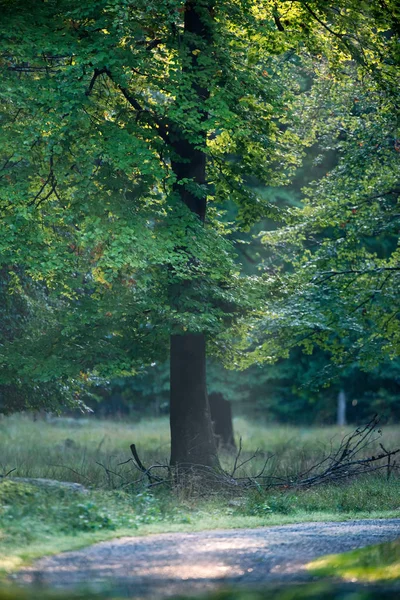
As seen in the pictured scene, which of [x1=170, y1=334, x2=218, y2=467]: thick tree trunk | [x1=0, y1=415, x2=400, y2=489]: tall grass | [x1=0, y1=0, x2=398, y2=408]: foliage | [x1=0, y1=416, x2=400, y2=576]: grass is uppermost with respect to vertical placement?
[x1=0, y1=0, x2=398, y2=408]: foliage

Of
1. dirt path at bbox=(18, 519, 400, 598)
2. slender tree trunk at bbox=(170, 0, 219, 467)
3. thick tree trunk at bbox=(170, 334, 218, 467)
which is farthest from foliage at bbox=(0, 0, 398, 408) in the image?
dirt path at bbox=(18, 519, 400, 598)

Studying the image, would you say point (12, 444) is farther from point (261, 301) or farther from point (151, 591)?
point (151, 591)

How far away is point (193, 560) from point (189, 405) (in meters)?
8.39

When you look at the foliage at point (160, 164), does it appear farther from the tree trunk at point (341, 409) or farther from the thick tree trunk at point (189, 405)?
the tree trunk at point (341, 409)

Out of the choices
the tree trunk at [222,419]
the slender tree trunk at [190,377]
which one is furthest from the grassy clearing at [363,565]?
the tree trunk at [222,419]

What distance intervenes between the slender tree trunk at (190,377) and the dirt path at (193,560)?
6.20 meters

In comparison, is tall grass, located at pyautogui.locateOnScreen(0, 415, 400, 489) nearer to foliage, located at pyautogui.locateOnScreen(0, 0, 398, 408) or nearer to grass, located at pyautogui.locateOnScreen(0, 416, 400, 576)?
grass, located at pyautogui.locateOnScreen(0, 416, 400, 576)

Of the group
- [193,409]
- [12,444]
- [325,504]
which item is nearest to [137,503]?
[325,504]

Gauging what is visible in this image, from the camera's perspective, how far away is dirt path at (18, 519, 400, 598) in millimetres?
7352

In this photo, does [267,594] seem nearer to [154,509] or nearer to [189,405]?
[154,509]

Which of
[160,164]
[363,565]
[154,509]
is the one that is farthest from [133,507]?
[160,164]

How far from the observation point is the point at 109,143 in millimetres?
13961

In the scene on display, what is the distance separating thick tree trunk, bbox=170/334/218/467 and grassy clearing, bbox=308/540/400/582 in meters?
7.75

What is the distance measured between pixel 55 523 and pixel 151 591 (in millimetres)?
2825
